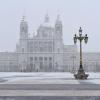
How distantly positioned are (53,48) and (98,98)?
164786 millimetres

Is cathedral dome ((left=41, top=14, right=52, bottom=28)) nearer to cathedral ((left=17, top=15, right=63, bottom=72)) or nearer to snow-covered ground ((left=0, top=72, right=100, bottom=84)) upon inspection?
cathedral ((left=17, top=15, right=63, bottom=72))

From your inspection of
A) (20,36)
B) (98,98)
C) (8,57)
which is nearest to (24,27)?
(20,36)

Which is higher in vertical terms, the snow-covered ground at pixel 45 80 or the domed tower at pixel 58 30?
the domed tower at pixel 58 30

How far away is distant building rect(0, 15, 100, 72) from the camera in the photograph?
570 feet

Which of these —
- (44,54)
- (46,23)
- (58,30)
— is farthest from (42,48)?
(46,23)

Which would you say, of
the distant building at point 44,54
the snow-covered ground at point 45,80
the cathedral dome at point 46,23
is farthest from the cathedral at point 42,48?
the snow-covered ground at point 45,80

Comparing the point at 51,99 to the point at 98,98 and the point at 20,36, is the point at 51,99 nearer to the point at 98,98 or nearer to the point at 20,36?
the point at 98,98

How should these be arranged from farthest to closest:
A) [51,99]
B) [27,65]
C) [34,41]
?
[34,41]
[27,65]
[51,99]

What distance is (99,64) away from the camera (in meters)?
180

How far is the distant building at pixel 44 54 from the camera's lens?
570ft

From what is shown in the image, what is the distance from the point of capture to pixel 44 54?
17538 centimetres

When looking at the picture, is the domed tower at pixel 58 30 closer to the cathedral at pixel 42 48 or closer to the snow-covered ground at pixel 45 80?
the cathedral at pixel 42 48

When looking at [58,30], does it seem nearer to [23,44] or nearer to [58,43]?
[58,43]

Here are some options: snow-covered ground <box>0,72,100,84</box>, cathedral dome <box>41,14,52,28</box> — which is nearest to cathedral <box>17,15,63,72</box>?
cathedral dome <box>41,14,52,28</box>
